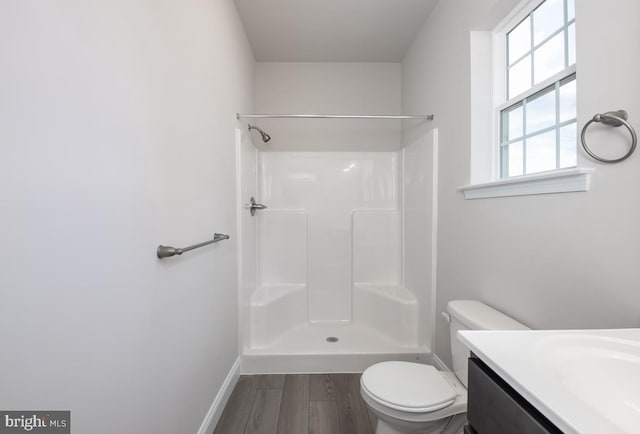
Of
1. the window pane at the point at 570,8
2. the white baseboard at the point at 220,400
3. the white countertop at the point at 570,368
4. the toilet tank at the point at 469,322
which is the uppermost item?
the window pane at the point at 570,8

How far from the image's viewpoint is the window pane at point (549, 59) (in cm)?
113

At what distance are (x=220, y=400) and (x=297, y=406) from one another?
17.9 inches

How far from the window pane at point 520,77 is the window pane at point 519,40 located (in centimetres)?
4

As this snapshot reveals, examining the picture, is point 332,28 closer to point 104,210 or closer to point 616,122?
point 616,122

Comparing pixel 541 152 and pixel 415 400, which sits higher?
pixel 541 152

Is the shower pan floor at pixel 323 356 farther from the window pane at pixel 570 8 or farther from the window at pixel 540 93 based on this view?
the window pane at pixel 570 8

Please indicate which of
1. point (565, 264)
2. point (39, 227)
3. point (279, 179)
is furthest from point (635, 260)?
point (279, 179)

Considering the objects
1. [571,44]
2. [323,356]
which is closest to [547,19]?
[571,44]

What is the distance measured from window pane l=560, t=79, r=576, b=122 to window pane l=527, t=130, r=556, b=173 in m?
0.08

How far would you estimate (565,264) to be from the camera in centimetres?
97

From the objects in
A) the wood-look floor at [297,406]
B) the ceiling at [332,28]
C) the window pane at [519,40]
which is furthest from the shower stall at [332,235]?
the window pane at [519,40]

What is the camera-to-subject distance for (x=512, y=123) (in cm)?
142

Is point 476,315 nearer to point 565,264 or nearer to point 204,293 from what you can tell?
point 565,264

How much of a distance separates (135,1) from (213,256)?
1.13 meters
